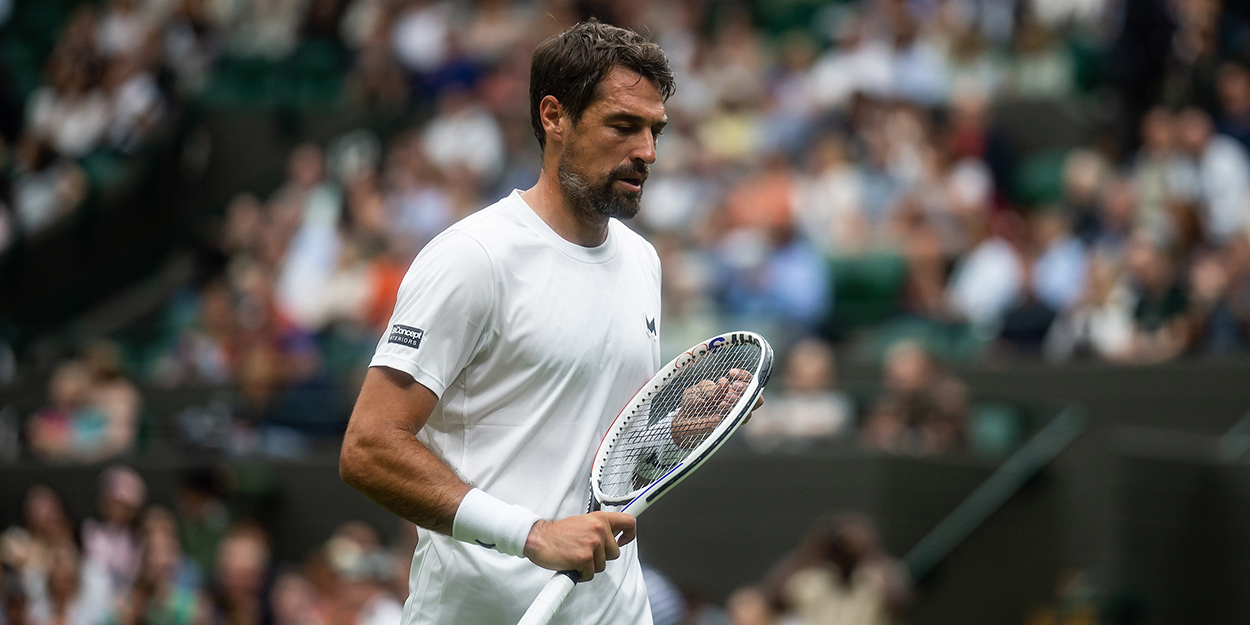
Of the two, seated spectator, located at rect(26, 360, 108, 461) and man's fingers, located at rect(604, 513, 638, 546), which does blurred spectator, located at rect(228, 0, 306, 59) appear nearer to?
seated spectator, located at rect(26, 360, 108, 461)

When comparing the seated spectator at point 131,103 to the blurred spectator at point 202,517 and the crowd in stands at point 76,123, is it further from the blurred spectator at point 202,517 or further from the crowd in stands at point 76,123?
the blurred spectator at point 202,517

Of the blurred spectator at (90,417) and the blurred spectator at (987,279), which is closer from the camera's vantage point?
the blurred spectator at (987,279)

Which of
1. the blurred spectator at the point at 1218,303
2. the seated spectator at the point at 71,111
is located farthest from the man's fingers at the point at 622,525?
the seated spectator at the point at 71,111

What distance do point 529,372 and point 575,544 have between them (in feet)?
1.43

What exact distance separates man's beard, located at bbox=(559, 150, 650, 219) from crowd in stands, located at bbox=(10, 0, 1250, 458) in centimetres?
624

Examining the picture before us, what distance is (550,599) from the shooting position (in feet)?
11.1

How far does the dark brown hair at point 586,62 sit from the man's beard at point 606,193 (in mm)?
144

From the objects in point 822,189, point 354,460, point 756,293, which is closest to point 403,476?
point 354,460

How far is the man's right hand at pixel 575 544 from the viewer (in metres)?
3.29

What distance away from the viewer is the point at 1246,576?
9.25m

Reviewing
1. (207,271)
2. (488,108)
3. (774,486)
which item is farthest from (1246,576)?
(207,271)

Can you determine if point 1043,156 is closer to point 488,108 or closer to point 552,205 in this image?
point 488,108

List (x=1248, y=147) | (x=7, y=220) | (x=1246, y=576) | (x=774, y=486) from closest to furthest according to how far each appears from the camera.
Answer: (x=1246, y=576) → (x=774, y=486) → (x=1248, y=147) → (x=7, y=220)

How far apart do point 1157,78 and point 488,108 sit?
19.9 ft
